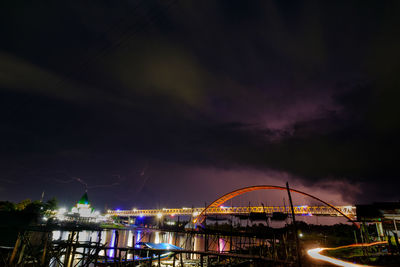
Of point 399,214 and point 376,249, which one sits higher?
point 399,214

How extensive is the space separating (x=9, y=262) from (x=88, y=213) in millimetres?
116814

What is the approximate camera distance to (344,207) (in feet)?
353

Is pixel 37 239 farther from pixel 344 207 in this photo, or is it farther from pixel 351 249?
pixel 344 207

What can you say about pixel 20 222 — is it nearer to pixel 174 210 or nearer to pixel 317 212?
pixel 317 212

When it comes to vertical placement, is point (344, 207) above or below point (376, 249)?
above

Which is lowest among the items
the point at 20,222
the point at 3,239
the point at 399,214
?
the point at 3,239

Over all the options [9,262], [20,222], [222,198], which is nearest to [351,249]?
[9,262]

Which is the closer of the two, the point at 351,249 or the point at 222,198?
the point at 351,249

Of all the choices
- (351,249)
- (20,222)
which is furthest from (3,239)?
(351,249)

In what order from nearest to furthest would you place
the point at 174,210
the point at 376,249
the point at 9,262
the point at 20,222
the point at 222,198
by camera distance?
the point at 9,262 < the point at 376,249 < the point at 20,222 < the point at 222,198 < the point at 174,210

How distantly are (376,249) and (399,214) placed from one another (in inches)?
228

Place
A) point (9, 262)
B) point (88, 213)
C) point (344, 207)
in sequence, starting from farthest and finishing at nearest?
1. point (88, 213)
2. point (344, 207)
3. point (9, 262)

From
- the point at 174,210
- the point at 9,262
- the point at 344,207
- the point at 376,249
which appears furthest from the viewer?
the point at 174,210

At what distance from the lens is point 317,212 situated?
398 feet
